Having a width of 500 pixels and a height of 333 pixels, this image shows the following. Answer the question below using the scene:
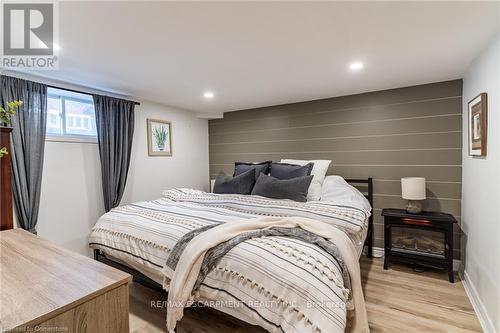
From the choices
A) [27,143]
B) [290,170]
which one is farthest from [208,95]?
[27,143]

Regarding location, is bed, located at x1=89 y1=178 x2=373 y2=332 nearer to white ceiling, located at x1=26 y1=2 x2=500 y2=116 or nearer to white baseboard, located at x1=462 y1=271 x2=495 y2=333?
white baseboard, located at x1=462 y1=271 x2=495 y2=333

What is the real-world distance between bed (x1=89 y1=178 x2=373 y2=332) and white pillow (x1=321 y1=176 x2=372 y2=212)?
0.18 meters

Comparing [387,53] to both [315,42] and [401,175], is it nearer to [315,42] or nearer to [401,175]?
[315,42]

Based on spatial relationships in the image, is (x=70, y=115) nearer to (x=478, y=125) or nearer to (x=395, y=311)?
(x=395, y=311)

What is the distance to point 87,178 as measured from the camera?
2994mm

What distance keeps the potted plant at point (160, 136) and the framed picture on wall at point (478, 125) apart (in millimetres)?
3711

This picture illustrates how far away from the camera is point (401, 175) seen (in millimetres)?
3166

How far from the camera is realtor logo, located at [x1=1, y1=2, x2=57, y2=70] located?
1486mm

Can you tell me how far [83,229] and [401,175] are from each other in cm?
390

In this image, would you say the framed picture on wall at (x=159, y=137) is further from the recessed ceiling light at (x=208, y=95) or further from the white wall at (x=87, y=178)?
the recessed ceiling light at (x=208, y=95)

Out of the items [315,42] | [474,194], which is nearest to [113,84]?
[315,42]

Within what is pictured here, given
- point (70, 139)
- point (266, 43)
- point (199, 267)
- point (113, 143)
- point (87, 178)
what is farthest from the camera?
point (113, 143)

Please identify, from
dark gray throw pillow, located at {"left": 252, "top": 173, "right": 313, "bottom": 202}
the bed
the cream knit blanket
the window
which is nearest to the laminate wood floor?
the bed

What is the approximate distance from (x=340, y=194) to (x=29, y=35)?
3.07m
